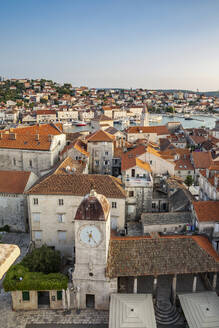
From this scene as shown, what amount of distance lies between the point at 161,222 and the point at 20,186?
17812 mm

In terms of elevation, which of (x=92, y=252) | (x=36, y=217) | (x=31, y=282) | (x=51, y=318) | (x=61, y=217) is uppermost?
(x=92, y=252)

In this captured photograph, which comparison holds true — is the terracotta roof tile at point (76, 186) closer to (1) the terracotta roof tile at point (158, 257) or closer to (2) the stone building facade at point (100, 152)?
(1) the terracotta roof tile at point (158, 257)

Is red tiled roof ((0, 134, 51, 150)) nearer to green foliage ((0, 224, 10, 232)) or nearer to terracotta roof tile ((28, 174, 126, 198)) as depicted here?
green foliage ((0, 224, 10, 232))

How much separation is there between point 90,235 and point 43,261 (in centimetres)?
716

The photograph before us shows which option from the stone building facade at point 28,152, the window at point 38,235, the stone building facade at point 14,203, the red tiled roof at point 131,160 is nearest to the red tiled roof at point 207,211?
the red tiled roof at point 131,160

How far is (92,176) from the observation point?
3133cm

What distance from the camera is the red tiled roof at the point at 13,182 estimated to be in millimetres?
34241

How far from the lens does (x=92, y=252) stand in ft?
71.0

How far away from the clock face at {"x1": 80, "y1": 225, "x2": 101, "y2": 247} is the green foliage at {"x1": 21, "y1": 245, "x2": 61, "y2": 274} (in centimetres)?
612

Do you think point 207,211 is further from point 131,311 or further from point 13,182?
point 13,182

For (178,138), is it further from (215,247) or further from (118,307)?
(118,307)

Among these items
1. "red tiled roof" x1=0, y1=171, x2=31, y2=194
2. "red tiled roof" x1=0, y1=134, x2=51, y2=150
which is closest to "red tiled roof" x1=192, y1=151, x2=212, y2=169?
"red tiled roof" x1=0, y1=134, x2=51, y2=150

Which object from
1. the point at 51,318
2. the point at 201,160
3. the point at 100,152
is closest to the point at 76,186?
the point at 51,318

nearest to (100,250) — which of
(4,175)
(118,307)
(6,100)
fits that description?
(118,307)
